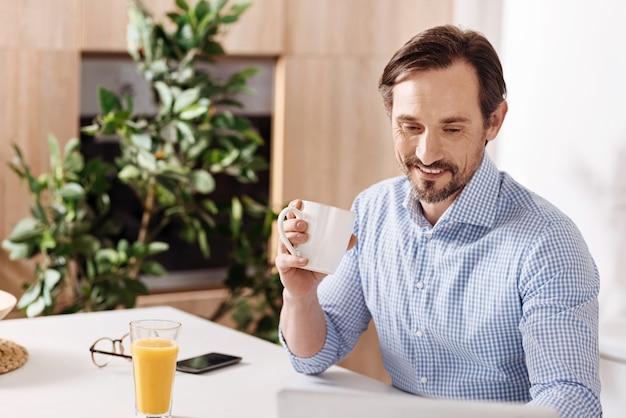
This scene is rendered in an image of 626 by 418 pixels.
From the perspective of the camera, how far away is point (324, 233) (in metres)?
1.43

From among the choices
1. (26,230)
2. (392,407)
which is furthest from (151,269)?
(392,407)

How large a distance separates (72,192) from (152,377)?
1427mm

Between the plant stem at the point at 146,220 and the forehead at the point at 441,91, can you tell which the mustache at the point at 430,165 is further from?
the plant stem at the point at 146,220

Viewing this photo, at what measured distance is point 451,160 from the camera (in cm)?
169

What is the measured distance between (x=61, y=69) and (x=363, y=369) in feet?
5.24

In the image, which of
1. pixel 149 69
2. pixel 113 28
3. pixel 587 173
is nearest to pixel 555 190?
pixel 587 173

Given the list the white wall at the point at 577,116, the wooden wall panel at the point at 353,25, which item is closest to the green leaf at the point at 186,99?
the wooden wall panel at the point at 353,25

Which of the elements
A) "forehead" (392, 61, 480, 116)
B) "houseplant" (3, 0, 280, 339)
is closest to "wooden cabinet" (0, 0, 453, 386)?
"houseplant" (3, 0, 280, 339)

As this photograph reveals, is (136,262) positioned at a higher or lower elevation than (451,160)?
lower

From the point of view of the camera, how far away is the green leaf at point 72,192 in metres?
2.67

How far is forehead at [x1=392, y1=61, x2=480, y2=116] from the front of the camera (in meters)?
1.67

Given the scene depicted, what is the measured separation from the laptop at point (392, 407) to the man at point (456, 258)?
533 millimetres

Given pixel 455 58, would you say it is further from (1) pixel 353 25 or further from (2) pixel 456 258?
(1) pixel 353 25

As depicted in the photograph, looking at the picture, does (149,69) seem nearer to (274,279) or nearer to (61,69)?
(61,69)
